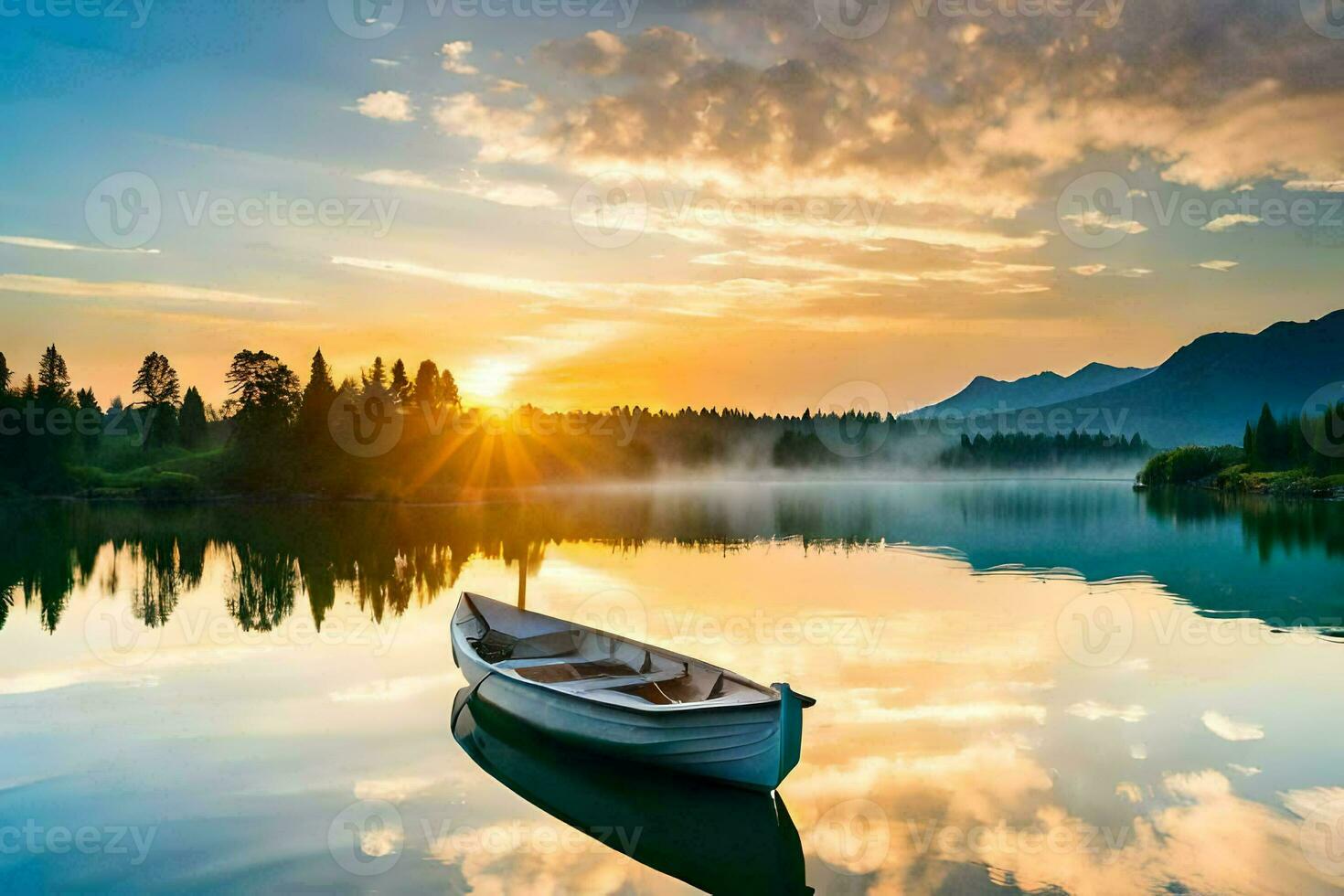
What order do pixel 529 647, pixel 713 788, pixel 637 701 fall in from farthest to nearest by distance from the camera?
pixel 529 647 → pixel 637 701 → pixel 713 788

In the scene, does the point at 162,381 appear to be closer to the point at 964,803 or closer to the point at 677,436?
the point at 677,436

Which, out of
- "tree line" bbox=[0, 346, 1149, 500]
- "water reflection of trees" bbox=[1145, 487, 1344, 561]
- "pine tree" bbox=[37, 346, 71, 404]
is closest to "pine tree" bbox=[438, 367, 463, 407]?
"tree line" bbox=[0, 346, 1149, 500]

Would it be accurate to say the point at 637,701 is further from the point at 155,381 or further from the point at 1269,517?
the point at 155,381

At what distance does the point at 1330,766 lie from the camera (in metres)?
14.8

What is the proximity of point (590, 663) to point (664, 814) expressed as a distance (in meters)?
5.32

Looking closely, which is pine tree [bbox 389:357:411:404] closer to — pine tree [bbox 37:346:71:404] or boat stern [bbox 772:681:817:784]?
pine tree [bbox 37:346:71:404]

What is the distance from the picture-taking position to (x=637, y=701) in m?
14.9

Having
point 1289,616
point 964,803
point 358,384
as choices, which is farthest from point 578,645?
point 358,384

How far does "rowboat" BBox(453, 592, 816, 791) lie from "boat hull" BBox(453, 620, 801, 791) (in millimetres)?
16

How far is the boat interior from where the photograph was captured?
49.7 ft

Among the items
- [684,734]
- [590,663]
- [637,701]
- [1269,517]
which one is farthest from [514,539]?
[1269,517]

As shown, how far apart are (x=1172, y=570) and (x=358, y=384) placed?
103m

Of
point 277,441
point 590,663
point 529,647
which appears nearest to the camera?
point 590,663

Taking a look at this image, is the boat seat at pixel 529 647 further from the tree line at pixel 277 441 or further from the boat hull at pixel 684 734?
the tree line at pixel 277 441
